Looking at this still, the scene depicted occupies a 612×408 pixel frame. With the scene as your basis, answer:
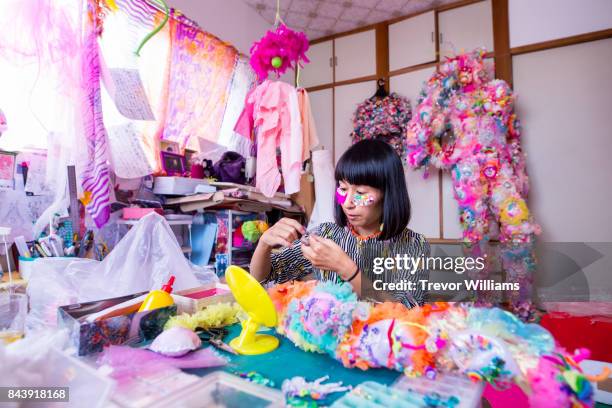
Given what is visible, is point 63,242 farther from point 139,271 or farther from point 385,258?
point 385,258

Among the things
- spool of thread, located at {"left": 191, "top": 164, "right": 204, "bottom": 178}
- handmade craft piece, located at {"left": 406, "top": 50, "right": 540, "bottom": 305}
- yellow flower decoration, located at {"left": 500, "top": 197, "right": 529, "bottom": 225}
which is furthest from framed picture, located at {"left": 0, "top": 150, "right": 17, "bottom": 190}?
yellow flower decoration, located at {"left": 500, "top": 197, "right": 529, "bottom": 225}

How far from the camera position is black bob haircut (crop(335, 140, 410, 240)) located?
1185 mm

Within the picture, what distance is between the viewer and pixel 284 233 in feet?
3.40

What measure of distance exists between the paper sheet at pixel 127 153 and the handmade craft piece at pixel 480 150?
244cm

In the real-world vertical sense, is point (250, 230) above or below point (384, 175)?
below

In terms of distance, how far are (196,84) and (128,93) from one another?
82 centimetres

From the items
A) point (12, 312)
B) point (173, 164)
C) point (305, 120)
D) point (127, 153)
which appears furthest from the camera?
point (305, 120)

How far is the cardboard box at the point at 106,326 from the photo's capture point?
0.62 metres

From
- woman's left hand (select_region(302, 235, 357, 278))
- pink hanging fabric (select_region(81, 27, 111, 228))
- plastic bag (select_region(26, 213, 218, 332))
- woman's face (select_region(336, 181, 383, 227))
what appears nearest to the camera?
woman's left hand (select_region(302, 235, 357, 278))

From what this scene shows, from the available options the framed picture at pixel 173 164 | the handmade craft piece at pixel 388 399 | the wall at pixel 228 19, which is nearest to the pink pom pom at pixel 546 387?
the handmade craft piece at pixel 388 399

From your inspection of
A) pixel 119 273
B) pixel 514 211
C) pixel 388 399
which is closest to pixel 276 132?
pixel 119 273

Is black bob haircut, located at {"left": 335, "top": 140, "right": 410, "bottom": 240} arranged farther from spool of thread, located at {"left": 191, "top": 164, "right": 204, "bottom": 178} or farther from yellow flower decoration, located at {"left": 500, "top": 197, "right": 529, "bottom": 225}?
yellow flower decoration, located at {"left": 500, "top": 197, "right": 529, "bottom": 225}

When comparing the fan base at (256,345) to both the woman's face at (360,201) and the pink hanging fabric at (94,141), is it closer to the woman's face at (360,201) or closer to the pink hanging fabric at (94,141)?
the woman's face at (360,201)

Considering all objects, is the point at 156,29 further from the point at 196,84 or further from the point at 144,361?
the point at 144,361
